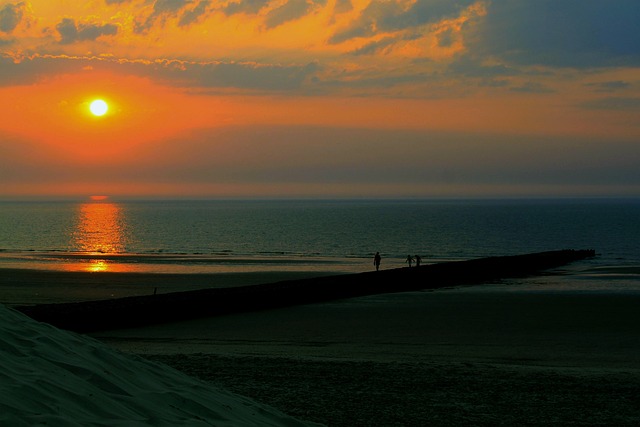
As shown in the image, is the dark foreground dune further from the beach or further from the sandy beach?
the sandy beach

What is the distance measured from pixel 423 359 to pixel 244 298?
41.1 ft

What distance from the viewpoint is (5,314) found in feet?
26.7

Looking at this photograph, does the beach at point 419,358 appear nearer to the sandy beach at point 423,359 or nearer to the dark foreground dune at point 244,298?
the sandy beach at point 423,359

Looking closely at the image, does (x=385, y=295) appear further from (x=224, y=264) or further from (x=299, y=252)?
(x=299, y=252)

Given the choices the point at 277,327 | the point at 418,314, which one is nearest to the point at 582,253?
the point at 418,314

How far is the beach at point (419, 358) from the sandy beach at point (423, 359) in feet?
0.10

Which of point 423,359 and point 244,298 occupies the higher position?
point 244,298

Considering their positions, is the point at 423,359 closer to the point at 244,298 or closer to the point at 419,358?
the point at 419,358

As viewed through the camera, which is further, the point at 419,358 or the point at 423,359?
the point at 419,358

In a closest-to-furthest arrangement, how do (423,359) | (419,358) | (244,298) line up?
(423,359)
(419,358)
(244,298)

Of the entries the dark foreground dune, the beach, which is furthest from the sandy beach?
the dark foreground dune

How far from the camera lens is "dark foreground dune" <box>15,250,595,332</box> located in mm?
22797

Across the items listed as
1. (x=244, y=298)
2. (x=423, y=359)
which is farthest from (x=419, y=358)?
(x=244, y=298)

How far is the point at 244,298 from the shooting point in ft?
94.4
